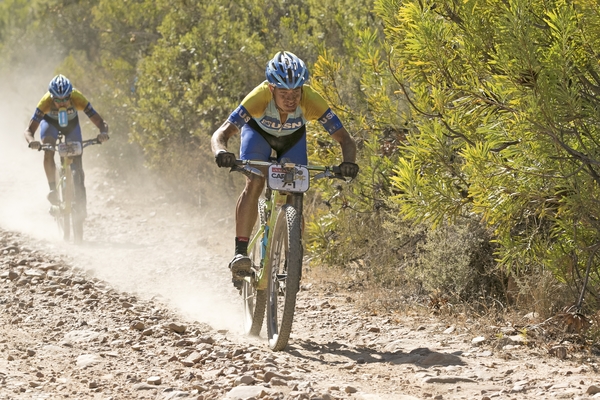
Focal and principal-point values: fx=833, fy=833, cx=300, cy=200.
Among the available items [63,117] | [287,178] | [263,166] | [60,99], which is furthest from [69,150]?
[287,178]

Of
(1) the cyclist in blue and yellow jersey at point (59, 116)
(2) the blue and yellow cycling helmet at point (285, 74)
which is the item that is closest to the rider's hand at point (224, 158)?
(2) the blue and yellow cycling helmet at point (285, 74)

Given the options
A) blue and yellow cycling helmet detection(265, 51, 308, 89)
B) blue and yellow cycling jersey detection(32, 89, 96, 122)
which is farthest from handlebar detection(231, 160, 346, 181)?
blue and yellow cycling jersey detection(32, 89, 96, 122)

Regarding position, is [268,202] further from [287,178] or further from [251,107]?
[251,107]

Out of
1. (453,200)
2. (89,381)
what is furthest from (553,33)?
(89,381)

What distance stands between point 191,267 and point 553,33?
19.1ft

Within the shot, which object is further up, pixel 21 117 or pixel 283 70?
pixel 21 117

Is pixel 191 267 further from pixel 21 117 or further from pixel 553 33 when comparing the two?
pixel 21 117

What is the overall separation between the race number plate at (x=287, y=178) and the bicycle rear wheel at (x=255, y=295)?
0.56 meters

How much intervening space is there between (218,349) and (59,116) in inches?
258

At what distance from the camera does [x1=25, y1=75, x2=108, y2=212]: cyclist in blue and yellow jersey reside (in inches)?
436

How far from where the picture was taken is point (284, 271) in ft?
19.4

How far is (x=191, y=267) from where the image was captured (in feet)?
31.3

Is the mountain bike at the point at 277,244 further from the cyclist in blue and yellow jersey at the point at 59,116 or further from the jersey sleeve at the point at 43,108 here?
the jersey sleeve at the point at 43,108

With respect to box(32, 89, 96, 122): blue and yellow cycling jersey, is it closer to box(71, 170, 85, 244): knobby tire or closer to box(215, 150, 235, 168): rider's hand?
box(71, 170, 85, 244): knobby tire
